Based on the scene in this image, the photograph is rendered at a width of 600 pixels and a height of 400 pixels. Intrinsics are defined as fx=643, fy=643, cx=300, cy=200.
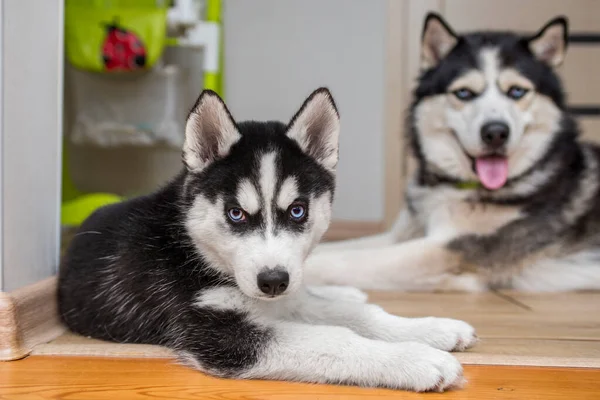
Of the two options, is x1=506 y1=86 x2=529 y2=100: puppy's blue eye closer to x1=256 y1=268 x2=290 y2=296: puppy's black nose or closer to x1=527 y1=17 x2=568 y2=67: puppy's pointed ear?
x1=527 y1=17 x2=568 y2=67: puppy's pointed ear

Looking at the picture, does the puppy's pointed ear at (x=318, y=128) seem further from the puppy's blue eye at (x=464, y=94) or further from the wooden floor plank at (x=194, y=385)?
the puppy's blue eye at (x=464, y=94)

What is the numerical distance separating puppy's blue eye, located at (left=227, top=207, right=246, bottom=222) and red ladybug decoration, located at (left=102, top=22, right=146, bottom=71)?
7.13ft

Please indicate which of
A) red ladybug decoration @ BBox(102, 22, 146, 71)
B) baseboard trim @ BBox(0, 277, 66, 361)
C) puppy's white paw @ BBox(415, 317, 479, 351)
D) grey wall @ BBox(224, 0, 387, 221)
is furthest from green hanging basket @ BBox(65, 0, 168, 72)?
puppy's white paw @ BBox(415, 317, 479, 351)

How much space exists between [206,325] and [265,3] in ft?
10.7

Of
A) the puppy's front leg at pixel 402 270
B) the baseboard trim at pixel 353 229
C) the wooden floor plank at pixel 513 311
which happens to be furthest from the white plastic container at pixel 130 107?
the wooden floor plank at pixel 513 311

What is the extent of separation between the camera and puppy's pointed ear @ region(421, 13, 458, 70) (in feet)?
8.62

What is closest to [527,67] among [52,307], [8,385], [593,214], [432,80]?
[432,80]

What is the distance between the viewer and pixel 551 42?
259cm

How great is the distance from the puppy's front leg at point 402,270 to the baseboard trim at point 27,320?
41.3 inches

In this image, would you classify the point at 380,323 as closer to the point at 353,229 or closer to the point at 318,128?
the point at 318,128

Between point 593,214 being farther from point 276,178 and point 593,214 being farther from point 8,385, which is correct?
point 8,385

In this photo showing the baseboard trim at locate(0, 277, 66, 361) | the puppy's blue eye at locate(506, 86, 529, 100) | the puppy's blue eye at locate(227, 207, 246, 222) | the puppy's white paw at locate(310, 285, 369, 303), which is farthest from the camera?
the puppy's blue eye at locate(506, 86, 529, 100)

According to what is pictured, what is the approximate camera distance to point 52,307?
5.55 feet

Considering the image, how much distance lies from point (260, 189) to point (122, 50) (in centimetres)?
224
